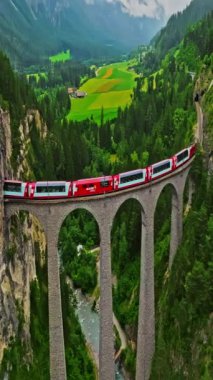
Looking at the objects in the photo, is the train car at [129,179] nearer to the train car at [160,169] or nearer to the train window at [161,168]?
the train car at [160,169]

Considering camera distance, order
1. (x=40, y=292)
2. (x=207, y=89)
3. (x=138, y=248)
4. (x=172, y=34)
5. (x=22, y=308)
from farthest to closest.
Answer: (x=172, y=34) → (x=207, y=89) → (x=138, y=248) → (x=40, y=292) → (x=22, y=308)

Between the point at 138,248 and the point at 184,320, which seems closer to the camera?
the point at 184,320

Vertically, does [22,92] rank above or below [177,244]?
above

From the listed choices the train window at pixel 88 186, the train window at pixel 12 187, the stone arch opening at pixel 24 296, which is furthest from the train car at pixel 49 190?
the stone arch opening at pixel 24 296

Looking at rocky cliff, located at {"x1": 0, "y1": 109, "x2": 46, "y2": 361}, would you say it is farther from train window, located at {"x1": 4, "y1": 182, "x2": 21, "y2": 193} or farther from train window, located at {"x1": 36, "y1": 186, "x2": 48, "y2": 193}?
train window, located at {"x1": 36, "y1": 186, "x2": 48, "y2": 193}

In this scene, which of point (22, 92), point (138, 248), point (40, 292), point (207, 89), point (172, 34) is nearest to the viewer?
point (40, 292)

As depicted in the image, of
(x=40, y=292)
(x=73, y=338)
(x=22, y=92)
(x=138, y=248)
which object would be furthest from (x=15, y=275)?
(x=22, y=92)

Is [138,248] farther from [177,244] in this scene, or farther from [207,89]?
[207,89]
